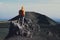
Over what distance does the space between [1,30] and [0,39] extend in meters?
0.66

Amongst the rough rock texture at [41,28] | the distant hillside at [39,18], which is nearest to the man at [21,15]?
the rough rock texture at [41,28]

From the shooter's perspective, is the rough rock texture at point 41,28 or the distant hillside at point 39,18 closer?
the rough rock texture at point 41,28

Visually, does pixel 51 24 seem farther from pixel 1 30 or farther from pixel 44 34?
pixel 1 30

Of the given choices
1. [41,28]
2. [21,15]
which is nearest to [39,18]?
[41,28]

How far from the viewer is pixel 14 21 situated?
21.3m

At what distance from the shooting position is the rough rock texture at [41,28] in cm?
2173

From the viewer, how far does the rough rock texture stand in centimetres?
2173

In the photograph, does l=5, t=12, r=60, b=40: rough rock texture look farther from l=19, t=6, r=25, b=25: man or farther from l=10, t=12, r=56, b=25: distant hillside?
l=19, t=6, r=25, b=25: man

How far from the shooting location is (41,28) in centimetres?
2273

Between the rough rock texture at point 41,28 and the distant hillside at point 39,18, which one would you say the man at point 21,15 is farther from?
the distant hillside at point 39,18

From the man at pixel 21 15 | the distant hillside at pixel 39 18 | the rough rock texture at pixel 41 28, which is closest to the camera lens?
the man at pixel 21 15

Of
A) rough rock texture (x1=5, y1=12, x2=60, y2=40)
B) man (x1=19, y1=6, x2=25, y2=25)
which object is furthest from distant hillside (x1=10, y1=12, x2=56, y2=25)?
man (x1=19, y1=6, x2=25, y2=25)

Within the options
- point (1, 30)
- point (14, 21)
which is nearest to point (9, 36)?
point (14, 21)

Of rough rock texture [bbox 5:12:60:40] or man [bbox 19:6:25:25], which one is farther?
rough rock texture [bbox 5:12:60:40]
